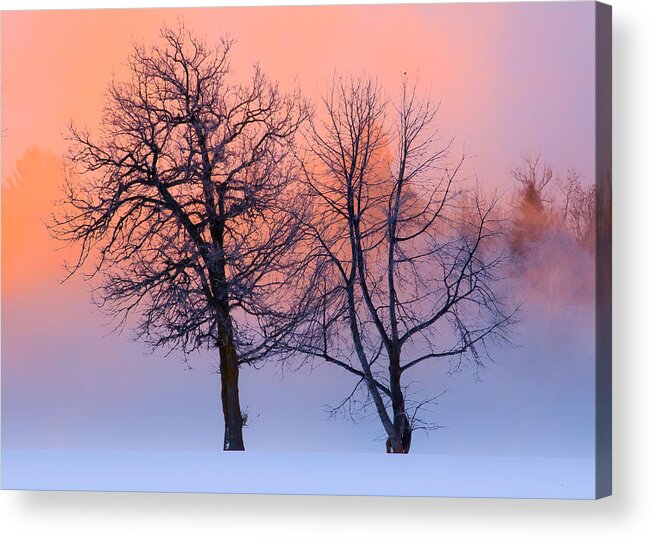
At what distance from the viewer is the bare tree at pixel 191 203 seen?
24.4 feet

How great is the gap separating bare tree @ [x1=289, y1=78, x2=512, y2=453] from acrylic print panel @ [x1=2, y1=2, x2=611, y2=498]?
1 centimetres

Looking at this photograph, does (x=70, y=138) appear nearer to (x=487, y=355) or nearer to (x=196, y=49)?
(x=196, y=49)

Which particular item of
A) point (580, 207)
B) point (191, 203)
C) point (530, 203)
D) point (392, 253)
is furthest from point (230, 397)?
point (580, 207)

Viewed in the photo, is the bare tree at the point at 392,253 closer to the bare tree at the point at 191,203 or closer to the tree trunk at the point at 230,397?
the bare tree at the point at 191,203

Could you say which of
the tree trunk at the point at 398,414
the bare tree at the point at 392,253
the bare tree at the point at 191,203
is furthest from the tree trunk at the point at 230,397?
the tree trunk at the point at 398,414

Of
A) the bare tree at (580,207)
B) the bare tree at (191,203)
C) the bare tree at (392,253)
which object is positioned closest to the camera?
the bare tree at (580,207)

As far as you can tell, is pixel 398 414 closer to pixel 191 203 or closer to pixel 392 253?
pixel 392 253

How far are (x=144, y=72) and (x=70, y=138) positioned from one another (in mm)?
598

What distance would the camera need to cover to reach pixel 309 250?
7.42 meters

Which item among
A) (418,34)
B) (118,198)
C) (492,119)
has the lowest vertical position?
(118,198)

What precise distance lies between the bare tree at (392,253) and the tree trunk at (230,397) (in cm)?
47

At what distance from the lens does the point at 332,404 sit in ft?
24.3

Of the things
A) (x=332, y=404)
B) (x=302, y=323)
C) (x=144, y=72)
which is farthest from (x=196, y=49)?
(x=332, y=404)

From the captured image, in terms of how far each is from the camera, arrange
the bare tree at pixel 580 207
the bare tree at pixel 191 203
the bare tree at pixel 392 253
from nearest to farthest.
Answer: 1. the bare tree at pixel 580 207
2. the bare tree at pixel 392 253
3. the bare tree at pixel 191 203
